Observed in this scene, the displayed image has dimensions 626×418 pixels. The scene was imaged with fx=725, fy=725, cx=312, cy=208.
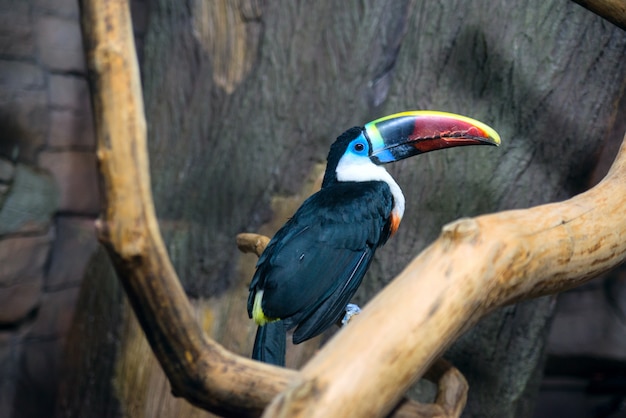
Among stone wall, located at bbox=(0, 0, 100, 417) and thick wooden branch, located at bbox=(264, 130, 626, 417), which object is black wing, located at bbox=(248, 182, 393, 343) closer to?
thick wooden branch, located at bbox=(264, 130, 626, 417)

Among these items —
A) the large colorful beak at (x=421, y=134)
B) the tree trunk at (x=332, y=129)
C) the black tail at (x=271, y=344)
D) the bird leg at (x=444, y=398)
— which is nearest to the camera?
the bird leg at (x=444, y=398)

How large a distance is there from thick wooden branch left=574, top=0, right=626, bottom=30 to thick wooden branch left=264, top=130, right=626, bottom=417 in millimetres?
550

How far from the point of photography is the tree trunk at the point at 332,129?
6.52 feet

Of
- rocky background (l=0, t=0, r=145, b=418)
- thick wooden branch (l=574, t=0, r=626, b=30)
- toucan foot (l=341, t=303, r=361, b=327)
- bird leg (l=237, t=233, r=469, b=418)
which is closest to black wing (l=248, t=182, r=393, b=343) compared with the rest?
toucan foot (l=341, t=303, r=361, b=327)

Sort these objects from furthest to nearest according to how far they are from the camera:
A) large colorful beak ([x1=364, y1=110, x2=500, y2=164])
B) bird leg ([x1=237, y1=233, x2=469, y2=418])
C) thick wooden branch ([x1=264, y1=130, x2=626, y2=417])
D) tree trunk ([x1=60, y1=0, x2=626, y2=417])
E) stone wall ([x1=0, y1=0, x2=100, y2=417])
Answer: stone wall ([x1=0, y1=0, x2=100, y2=417]), tree trunk ([x1=60, y1=0, x2=626, y2=417]), large colorful beak ([x1=364, y1=110, x2=500, y2=164]), bird leg ([x1=237, y1=233, x2=469, y2=418]), thick wooden branch ([x1=264, y1=130, x2=626, y2=417])

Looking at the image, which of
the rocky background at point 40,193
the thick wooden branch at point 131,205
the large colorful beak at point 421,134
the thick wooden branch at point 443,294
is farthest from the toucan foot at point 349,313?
the rocky background at point 40,193

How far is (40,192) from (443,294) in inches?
85.1

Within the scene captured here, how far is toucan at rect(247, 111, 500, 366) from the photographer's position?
1497 mm

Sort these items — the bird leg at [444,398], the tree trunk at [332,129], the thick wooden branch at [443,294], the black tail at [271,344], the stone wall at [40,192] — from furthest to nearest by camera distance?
1. the stone wall at [40,192]
2. the tree trunk at [332,129]
3. the black tail at [271,344]
4. the bird leg at [444,398]
5. the thick wooden branch at [443,294]

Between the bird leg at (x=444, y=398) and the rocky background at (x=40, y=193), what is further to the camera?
the rocky background at (x=40, y=193)

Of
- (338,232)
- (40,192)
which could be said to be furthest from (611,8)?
(40,192)

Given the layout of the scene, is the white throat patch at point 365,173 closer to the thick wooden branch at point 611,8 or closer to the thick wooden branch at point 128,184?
the thick wooden branch at point 611,8

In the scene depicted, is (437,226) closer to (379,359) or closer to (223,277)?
(223,277)

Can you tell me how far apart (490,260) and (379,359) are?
0.88ft
